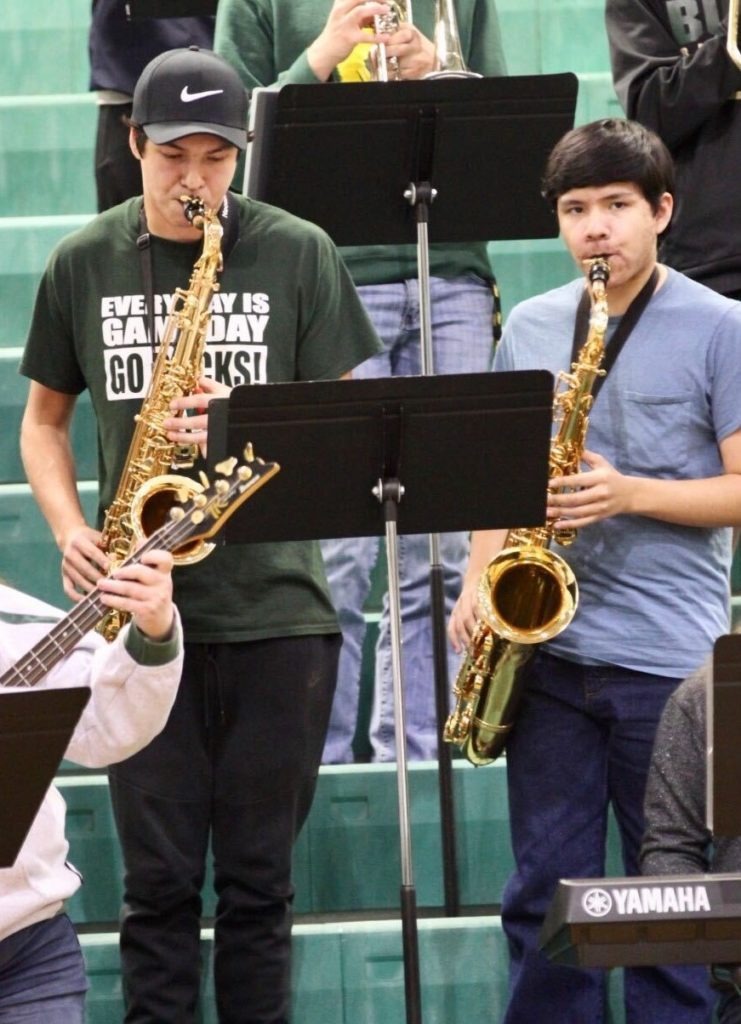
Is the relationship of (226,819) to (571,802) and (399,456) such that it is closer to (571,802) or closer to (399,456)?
(571,802)

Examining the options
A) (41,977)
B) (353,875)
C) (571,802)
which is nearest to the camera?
(41,977)

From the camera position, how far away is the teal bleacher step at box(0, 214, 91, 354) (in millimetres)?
5316

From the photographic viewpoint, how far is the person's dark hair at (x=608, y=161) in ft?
12.0

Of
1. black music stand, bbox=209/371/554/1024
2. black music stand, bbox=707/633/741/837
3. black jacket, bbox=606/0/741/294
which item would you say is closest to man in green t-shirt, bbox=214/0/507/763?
black jacket, bbox=606/0/741/294

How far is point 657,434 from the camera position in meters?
3.60

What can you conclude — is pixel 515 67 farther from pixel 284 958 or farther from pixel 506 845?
pixel 284 958

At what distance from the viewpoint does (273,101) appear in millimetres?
3838

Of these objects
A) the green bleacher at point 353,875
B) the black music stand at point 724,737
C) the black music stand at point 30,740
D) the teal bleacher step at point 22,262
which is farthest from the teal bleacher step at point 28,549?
the black music stand at point 724,737

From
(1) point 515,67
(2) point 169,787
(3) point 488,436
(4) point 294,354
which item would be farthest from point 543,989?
(1) point 515,67

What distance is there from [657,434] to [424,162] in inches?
31.5

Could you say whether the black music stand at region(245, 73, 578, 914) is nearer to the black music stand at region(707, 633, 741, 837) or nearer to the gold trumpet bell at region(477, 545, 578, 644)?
the gold trumpet bell at region(477, 545, 578, 644)

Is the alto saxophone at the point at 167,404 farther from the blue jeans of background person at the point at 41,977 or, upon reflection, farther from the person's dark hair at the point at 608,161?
the blue jeans of background person at the point at 41,977

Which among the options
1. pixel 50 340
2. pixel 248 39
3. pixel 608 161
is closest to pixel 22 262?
pixel 248 39

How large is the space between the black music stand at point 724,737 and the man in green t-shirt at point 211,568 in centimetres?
116
